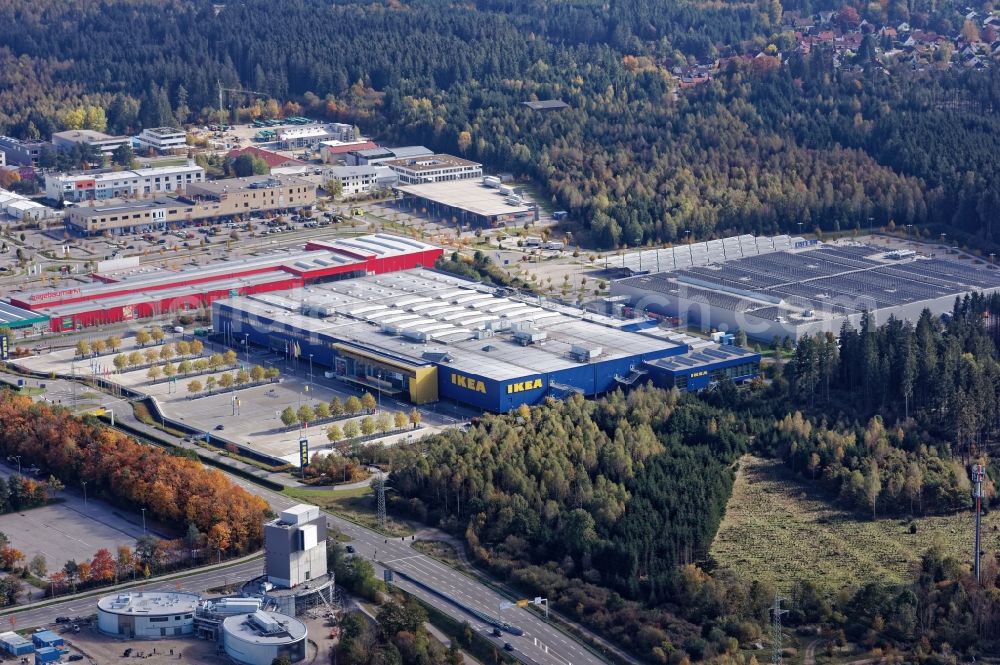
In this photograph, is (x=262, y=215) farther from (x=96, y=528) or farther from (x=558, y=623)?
(x=558, y=623)

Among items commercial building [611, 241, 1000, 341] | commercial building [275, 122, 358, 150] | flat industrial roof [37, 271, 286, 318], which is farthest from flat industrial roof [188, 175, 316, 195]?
commercial building [611, 241, 1000, 341]

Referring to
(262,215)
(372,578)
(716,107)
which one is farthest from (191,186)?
(372,578)

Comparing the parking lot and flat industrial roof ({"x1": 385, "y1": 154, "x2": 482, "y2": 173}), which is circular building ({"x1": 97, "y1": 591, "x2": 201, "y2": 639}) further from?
flat industrial roof ({"x1": 385, "y1": 154, "x2": 482, "y2": 173})

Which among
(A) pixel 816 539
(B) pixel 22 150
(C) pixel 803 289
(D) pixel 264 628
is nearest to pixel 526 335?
(C) pixel 803 289

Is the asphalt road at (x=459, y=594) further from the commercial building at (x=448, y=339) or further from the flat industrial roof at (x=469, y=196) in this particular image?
the flat industrial roof at (x=469, y=196)

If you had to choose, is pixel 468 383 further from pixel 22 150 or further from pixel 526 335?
pixel 22 150
